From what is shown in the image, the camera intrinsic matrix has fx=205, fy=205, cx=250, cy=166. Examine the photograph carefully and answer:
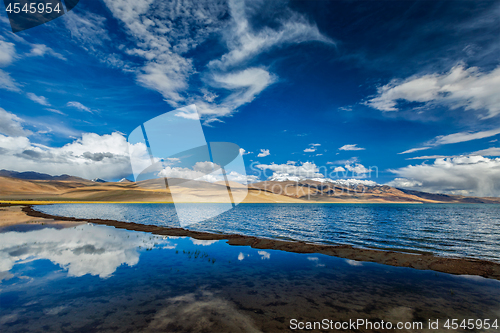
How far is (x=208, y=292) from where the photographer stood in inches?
351

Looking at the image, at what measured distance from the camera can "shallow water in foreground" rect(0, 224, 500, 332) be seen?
21.9ft

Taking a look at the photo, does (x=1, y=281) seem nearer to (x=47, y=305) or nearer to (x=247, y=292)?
(x=47, y=305)

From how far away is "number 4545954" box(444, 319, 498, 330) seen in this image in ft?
22.4

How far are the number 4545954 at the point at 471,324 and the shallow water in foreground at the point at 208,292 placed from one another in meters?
0.23

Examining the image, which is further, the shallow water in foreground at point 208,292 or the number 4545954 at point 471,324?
the number 4545954 at point 471,324

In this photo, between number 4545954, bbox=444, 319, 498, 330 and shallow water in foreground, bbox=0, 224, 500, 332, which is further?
number 4545954, bbox=444, 319, 498, 330

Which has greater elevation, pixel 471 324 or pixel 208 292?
pixel 471 324

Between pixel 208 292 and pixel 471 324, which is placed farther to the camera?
A: pixel 208 292

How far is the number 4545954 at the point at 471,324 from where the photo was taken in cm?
683

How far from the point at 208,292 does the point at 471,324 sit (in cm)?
959

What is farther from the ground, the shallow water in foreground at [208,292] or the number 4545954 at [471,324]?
the number 4545954 at [471,324]

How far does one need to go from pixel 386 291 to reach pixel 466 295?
3398 mm

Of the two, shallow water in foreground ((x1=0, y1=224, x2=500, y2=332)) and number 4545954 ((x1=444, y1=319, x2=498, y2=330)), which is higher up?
number 4545954 ((x1=444, y1=319, x2=498, y2=330))

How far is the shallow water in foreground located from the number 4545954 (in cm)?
23
